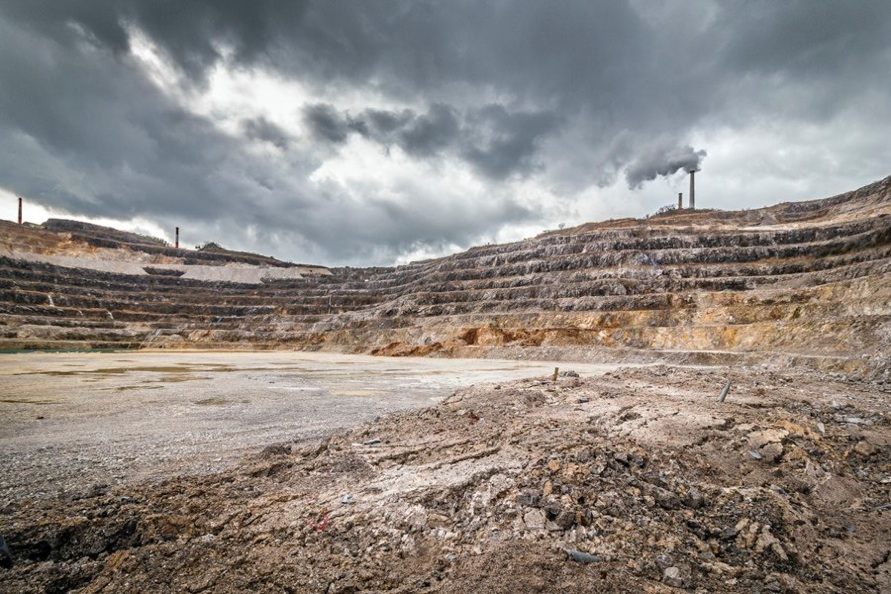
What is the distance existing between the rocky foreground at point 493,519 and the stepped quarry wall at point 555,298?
1451 centimetres

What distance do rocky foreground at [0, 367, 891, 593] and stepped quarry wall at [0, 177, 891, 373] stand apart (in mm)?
14515

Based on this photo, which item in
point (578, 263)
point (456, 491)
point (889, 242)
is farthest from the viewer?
point (578, 263)

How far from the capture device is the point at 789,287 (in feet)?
85.4

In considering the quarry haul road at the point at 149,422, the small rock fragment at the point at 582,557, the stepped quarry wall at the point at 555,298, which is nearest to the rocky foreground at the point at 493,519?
the small rock fragment at the point at 582,557

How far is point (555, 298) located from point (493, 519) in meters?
31.4

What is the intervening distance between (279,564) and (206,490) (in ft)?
4.49

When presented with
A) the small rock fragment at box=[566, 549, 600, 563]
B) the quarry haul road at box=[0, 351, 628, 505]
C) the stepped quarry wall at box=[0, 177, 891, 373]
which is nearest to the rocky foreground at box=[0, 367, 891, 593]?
the small rock fragment at box=[566, 549, 600, 563]

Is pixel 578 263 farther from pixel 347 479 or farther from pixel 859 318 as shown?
pixel 347 479

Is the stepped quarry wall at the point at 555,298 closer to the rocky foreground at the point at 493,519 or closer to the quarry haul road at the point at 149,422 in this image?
the rocky foreground at the point at 493,519

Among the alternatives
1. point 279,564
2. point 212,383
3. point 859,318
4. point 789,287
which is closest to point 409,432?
point 279,564

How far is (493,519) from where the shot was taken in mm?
3176

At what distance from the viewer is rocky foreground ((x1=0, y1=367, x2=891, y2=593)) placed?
A: 2.62 metres

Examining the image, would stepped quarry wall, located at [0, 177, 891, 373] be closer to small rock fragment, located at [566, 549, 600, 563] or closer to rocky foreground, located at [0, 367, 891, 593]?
rocky foreground, located at [0, 367, 891, 593]

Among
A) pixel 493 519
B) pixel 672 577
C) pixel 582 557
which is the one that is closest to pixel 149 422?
pixel 493 519
